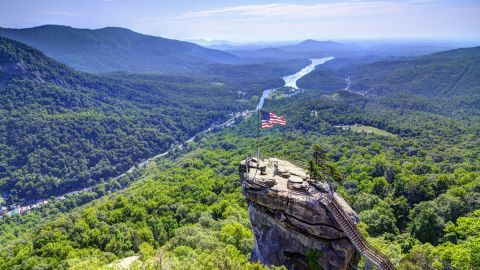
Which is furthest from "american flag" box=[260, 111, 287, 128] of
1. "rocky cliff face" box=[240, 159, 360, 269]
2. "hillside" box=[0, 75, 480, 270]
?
"hillside" box=[0, 75, 480, 270]

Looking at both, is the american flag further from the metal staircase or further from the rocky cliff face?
the metal staircase

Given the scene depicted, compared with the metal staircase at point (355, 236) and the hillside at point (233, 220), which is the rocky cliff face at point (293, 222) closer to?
the metal staircase at point (355, 236)

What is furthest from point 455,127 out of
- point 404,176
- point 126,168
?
point 126,168

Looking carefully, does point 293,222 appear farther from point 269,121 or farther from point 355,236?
point 269,121

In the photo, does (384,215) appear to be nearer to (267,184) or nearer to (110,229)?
(267,184)

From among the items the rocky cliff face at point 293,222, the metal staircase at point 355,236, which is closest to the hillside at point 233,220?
the metal staircase at point 355,236

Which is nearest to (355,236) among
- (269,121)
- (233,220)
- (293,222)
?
(293,222)

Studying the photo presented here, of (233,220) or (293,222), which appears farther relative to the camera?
(233,220)

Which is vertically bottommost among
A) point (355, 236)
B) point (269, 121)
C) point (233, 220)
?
point (233, 220)
